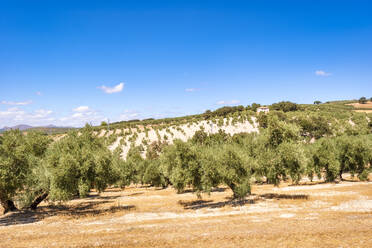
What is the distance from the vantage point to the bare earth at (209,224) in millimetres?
18109

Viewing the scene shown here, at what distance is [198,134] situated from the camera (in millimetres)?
96000

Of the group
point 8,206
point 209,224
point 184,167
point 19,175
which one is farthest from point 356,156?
point 8,206

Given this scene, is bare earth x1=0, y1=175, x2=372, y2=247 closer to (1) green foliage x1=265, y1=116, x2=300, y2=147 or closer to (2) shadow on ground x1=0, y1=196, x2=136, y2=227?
(2) shadow on ground x1=0, y1=196, x2=136, y2=227

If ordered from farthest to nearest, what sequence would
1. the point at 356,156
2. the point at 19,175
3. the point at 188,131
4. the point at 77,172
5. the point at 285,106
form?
the point at 285,106, the point at 188,131, the point at 356,156, the point at 77,172, the point at 19,175

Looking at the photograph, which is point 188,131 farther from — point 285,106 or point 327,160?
point 327,160

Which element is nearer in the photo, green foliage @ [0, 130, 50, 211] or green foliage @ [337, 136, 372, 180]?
green foliage @ [0, 130, 50, 211]

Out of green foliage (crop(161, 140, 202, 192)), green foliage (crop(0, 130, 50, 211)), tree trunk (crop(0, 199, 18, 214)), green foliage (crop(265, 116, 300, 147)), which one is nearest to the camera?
green foliage (crop(0, 130, 50, 211))

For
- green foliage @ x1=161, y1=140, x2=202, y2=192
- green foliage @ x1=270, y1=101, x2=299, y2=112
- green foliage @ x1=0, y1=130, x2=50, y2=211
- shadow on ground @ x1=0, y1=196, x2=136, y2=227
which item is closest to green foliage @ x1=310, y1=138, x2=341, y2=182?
green foliage @ x1=161, y1=140, x2=202, y2=192

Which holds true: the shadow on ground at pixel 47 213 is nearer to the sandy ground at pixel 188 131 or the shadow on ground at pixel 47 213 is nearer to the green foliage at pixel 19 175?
the green foliage at pixel 19 175

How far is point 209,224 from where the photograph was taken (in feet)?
76.0

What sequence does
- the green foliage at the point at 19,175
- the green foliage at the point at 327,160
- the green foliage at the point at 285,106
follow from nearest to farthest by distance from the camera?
the green foliage at the point at 19,175, the green foliage at the point at 327,160, the green foliage at the point at 285,106

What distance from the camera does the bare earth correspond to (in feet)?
59.4

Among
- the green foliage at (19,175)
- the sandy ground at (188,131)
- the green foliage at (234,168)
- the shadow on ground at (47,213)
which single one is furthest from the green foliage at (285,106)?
the green foliage at (19,175)

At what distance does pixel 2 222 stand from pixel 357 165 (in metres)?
62.7
